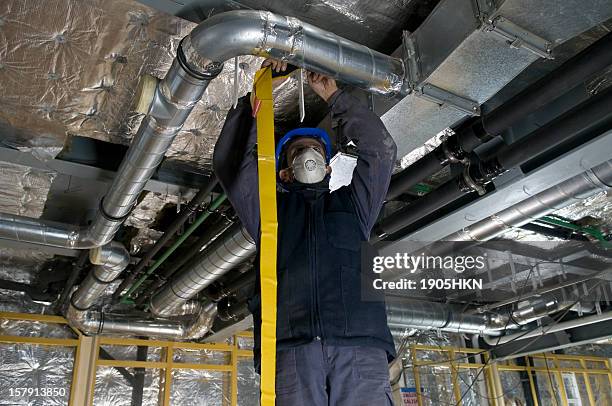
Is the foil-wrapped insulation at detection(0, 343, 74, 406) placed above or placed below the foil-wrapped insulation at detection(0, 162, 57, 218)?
below

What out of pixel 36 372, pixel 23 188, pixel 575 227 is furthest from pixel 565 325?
pixel 36 372

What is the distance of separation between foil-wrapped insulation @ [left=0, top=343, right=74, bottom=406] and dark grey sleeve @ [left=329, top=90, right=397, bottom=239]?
11.7 ft

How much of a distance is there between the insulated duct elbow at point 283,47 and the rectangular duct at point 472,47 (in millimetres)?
130

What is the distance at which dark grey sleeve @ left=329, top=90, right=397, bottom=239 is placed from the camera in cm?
147

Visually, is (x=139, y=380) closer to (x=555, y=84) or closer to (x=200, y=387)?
(x=200, y=387)

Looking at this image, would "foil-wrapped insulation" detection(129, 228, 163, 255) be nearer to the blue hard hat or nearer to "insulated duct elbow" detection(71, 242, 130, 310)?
"insulated duct elbow" detection(71, 242, 130, 310)

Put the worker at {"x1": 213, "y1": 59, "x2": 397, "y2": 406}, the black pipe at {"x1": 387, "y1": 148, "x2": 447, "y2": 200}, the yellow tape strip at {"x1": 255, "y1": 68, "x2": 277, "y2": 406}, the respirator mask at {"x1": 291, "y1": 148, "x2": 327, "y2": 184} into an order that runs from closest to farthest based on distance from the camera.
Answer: the yellow tape strip at {"x1": 255, "y1": 68, "x2": 277, "y2": 406} < the worker at {"x1": 213, "y1": 59, "x2": 397, "y2": 406} < the respirator mask at {"x1": 291, "y1": 148, "x2": 327, "y2": 184} < the black pipe at {"x1": 387, "y1": 148, "x2": 447, "y2": 200}

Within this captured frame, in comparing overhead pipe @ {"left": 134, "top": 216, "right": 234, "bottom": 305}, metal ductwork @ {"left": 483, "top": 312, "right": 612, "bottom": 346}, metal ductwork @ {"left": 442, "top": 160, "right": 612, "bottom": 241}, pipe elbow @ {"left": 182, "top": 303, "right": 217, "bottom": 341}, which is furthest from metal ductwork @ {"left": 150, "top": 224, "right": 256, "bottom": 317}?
metal ductwork @ {"left": 483, "top": 312, "right": 612, "bottom": 346}

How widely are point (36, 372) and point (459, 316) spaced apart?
143 inches

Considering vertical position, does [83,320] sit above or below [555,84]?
below

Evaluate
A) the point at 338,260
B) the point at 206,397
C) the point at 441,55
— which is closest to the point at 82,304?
the point at 206,397

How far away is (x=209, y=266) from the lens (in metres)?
2.90

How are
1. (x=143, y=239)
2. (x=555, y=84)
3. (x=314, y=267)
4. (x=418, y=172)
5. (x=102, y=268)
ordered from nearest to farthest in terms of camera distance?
(x=314, y=267)
(x=555, y=84)
(x=418, y=172)
(x=102, y=268)
(x=143, y=239)

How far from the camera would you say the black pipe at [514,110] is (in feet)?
4.80
